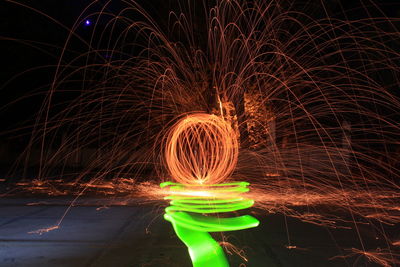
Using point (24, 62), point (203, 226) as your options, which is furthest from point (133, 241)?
point (24, 62)

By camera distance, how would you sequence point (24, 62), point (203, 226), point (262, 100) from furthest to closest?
point (24, 62) < point (262, 100) < point (203, 226)

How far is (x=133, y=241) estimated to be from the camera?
22.0 feet

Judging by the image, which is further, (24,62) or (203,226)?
(24,62)

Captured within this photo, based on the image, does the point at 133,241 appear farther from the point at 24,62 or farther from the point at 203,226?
the point at 24,62

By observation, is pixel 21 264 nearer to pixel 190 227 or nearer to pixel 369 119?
pixel 190 227

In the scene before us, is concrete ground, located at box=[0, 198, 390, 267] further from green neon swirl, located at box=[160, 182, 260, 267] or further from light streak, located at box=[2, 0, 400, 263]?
light streak, located at box=[2, 0, 400, 263]

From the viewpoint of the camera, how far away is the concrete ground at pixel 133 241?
18.3 feet

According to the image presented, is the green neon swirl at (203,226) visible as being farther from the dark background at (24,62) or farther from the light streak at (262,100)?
the dark background at (24,62)

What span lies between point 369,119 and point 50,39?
17.9 metres

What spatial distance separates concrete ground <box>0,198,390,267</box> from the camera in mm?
5578

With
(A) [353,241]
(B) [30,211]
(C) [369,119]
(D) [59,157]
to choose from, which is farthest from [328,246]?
(D) [59,157]

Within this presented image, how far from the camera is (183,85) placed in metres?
14.2

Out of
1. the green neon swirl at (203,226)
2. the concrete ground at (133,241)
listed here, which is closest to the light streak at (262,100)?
the green neon swirl at (203,226)


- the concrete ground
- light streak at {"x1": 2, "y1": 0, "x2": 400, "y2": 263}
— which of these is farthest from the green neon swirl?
light streak at {"x1": 2, "y1": 0, "x2": 400, "y2": 263}
